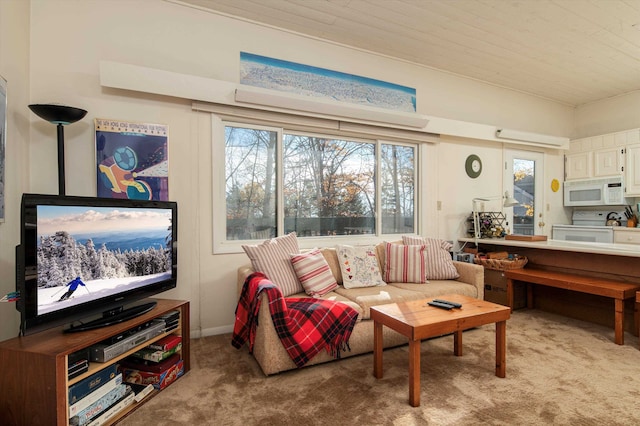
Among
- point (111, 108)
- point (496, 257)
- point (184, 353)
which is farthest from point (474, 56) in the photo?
point (184, 353)

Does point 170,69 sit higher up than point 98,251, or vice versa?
point 170,69

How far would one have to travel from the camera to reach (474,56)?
3.79 meters

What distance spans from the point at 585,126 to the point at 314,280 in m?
5.66

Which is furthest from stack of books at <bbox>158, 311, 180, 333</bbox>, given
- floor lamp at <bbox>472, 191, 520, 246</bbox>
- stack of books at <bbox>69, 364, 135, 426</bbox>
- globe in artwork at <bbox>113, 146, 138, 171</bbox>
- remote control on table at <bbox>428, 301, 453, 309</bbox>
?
floor lamp at <bbox>472, 191, 520, 246</bbox>

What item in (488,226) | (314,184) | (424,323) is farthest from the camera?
(488,226)

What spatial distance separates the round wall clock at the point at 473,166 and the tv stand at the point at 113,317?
4.12 meters

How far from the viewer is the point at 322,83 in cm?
341

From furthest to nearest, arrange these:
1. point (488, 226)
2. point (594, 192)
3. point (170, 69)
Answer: point (594, 192) → point (488, 226) → point (170, 69)

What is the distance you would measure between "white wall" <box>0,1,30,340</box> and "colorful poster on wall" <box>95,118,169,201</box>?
0.44 meters

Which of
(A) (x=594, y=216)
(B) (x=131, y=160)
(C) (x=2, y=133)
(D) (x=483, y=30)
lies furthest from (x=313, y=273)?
(A) (x=594, y=216)

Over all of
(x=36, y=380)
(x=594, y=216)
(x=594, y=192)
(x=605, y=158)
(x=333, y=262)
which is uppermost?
(x=605, y=158)

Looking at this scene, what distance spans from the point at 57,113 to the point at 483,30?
3.76 metres

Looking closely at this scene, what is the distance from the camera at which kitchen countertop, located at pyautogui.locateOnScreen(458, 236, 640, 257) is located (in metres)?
2.84

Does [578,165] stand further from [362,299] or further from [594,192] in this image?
[362,299]
